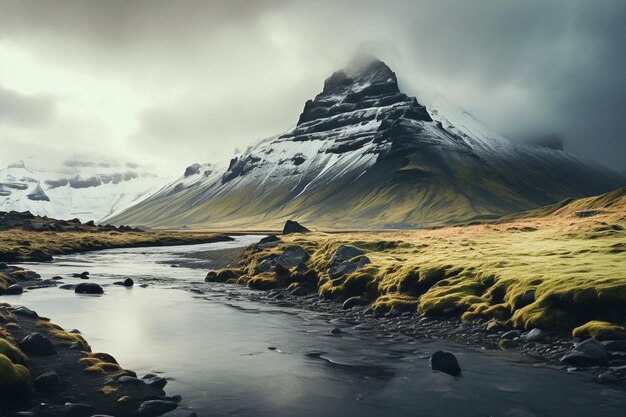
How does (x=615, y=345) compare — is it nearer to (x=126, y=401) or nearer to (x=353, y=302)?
(x=353, y=302)

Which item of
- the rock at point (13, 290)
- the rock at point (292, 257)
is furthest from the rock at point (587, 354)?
the rock at point (13, 290)

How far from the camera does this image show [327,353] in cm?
3250

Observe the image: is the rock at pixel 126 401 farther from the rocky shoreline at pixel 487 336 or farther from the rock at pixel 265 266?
the rock at pixel 265 266

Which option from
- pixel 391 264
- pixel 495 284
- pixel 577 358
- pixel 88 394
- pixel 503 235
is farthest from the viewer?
pixel 503 235

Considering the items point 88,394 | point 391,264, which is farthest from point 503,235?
point 88,394

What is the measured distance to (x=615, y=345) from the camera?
2927 centimetres

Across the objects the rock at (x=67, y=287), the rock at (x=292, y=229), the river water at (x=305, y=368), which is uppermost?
the rock at (x=292, y=229)

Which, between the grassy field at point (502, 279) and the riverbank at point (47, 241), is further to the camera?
the riverbank at point (47, 241)

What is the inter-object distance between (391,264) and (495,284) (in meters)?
16.6

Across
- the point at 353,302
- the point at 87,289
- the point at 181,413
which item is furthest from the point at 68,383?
the point at 87,289

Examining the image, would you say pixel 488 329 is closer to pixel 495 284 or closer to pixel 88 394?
pixel 495 284

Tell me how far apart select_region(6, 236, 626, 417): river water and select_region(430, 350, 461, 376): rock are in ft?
1.79

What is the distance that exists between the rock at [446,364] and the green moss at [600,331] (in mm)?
9928

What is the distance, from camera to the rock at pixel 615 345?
29047 millimetres
